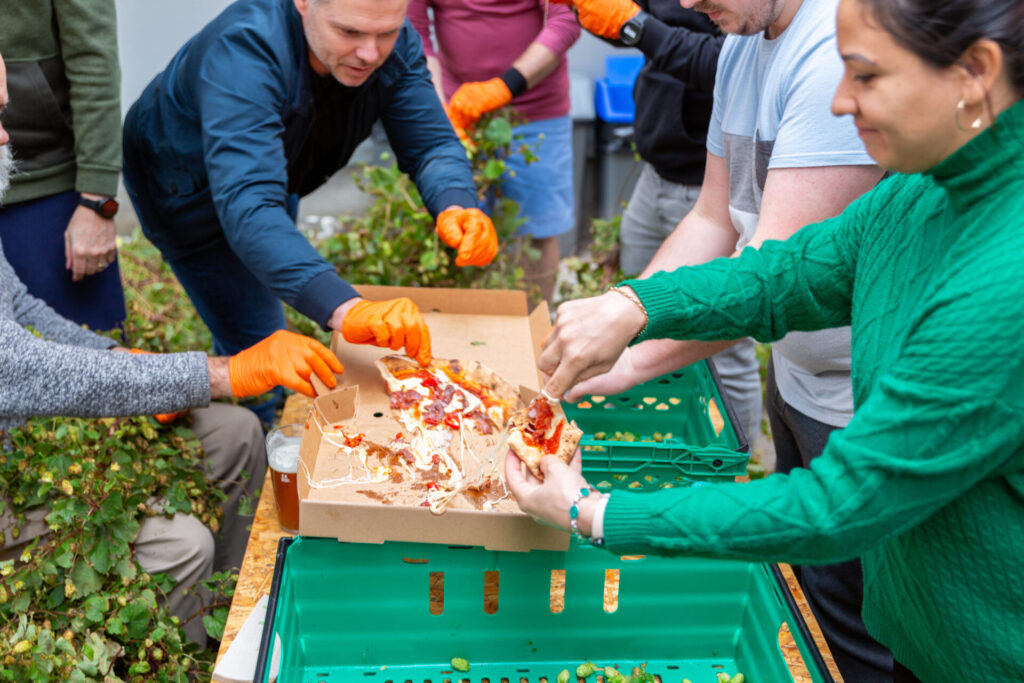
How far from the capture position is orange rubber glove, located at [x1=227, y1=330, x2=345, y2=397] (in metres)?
1.93

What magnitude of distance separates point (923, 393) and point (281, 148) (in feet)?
5.39

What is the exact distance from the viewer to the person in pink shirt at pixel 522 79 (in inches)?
130

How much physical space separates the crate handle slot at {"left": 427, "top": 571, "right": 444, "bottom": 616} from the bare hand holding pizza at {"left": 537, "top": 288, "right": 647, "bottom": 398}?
446mm

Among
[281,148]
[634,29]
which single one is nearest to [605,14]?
[634,29]

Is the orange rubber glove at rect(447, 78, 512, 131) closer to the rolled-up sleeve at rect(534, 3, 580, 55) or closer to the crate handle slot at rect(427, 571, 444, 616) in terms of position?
the rolled-up sleeve at rect(534, 3, 580, 55)

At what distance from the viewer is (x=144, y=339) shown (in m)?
2.57

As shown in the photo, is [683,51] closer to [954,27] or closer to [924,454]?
[954,27]

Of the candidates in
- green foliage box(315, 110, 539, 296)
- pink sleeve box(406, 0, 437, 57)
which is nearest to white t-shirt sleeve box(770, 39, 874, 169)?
green foliage box(315, 110, 539, 296)

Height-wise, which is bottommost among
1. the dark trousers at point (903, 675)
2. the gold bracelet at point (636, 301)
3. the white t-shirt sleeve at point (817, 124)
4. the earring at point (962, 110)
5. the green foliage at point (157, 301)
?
the green foliage at point (157, 301)

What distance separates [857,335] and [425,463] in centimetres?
87

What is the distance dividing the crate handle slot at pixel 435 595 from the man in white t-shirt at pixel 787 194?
1.52 feet

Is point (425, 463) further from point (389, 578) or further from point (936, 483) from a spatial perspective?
point (936, 483)

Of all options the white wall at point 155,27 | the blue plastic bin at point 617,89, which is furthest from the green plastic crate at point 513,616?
the white wall at point 155,27

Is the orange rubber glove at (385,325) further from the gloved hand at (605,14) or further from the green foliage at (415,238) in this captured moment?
the gloved hand at (605,14)
